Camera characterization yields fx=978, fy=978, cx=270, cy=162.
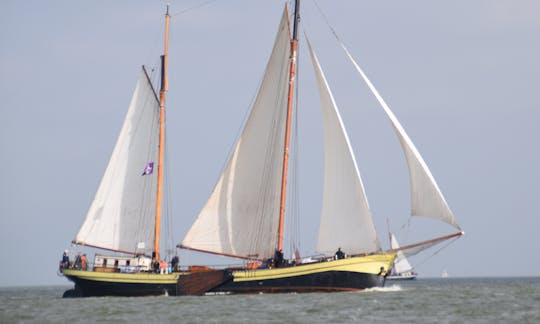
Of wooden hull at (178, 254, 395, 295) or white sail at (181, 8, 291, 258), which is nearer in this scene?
wooden hull at (178, 254, 395, 295)

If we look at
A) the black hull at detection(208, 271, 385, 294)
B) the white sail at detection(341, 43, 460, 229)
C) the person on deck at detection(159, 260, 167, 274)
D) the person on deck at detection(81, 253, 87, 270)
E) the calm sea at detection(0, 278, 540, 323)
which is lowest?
the calm sea at detection(0, 278, 540, 323)

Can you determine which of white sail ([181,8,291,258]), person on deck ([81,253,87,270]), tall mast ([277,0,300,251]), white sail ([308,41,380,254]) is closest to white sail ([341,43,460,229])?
white sail ([308,41,380,254])

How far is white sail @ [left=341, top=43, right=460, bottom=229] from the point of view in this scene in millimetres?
50656

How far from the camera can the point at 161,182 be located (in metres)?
59.6

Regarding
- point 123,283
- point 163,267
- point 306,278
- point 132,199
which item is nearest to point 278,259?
point 306,278

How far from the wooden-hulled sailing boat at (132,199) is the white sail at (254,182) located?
3252 millimetres

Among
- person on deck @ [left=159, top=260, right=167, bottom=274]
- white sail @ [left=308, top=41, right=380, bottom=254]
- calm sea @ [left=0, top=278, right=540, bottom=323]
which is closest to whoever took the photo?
calm sea @ [left=0, top=278, right=540, bottom=323]

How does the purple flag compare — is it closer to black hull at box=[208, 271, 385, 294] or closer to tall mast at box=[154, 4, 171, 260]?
tall mast at box=[154, 4, 171, 260]

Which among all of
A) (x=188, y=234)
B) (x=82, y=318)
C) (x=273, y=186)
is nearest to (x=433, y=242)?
(x=273, y=186)

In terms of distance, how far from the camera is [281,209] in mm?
56250

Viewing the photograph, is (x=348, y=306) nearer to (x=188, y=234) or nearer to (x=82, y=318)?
(x=82, y=318)

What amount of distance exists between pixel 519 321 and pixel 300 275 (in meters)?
16.3

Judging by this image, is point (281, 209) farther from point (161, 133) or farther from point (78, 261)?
point (78, 261)

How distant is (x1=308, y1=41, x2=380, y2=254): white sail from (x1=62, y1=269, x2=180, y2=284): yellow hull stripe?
878cm
